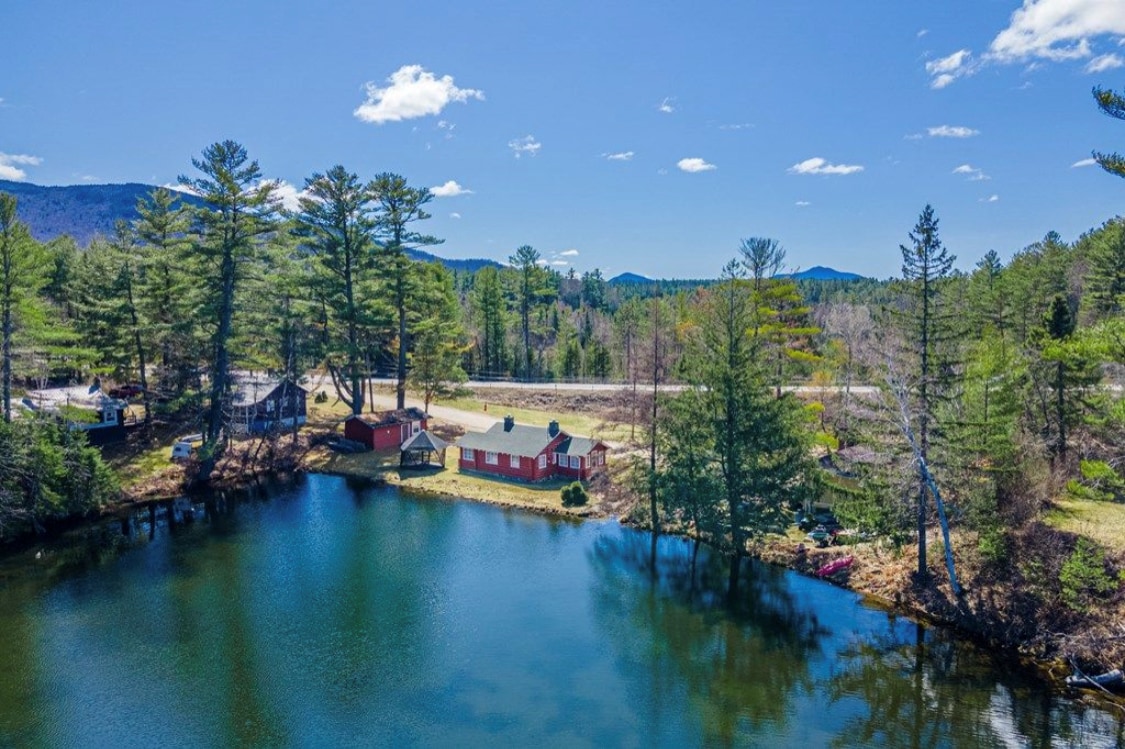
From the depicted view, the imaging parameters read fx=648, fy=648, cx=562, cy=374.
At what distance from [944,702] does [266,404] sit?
40.1 metres

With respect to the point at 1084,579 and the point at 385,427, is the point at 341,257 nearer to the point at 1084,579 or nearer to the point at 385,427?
the point at 385,427

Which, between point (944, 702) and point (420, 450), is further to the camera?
point (420, 450)

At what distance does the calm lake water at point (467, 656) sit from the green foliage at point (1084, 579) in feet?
9.30

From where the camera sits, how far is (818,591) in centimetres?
2406

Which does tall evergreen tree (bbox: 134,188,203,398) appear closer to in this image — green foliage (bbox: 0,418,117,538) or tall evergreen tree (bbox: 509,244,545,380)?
green foliage (bbox: 0,418,117,538)

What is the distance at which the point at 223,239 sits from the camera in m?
34.9

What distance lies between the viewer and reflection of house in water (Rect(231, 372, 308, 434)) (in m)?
41.3

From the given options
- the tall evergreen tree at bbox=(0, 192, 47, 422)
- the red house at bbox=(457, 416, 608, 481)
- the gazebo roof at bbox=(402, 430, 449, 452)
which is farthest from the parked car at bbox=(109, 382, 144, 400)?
the red house at bbox=(457, 416, 608, 481)

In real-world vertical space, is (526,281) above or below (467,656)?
above

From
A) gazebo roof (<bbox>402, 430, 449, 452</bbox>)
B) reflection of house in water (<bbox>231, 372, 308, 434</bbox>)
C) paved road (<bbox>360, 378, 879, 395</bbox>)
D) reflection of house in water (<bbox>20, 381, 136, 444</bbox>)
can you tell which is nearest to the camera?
reflection of house in water (<bbox>20, 381, 136, 444</bbox>)

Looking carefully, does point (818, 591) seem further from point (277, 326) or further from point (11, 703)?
point (277, 326)

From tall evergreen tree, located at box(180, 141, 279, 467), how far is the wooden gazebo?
34.3ft

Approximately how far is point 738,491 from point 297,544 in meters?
18.9

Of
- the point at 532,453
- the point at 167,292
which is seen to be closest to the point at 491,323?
the point at 167,292
